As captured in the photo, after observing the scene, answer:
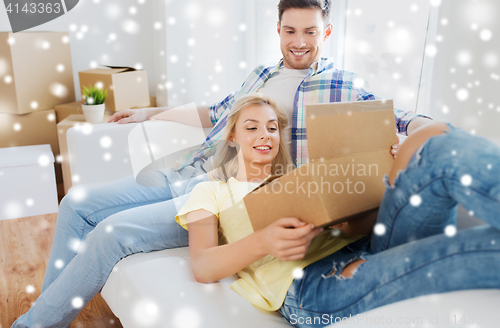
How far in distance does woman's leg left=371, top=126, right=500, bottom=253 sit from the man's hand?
50.3 inches

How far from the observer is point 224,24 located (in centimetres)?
245

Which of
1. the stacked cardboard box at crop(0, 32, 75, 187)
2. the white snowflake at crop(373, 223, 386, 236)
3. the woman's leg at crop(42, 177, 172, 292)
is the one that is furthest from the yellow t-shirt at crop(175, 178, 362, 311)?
the stacked cardboard box at crop(0, 32, 75, 187)

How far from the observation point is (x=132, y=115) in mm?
1826

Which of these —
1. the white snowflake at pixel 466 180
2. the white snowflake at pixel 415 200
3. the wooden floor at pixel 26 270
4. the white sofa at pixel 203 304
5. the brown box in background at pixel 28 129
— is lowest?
the wooden floor at pixel 26 270

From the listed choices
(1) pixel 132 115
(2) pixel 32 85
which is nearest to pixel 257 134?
(1) pixel 132 115

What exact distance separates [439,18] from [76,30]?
2.18 metres

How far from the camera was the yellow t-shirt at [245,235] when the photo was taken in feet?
2.89

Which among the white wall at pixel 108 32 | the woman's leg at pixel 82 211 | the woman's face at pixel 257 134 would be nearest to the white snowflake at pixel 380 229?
the woman's face at pixel 257 134

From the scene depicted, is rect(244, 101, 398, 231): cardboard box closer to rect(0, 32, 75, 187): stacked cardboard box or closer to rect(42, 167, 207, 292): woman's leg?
rect(42, 167, 207, 292): woman's leg

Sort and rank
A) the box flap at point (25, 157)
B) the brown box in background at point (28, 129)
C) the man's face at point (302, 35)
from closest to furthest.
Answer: the man's face at point (302, 35), the box flap at point (25, 157), the brown box in background at point (28, 129)

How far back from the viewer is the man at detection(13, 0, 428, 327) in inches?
43.9

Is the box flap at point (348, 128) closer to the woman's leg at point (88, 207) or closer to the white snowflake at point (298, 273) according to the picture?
the white snowflake at point (298, 273)

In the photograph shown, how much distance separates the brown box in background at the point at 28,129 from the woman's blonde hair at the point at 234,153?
64.5 inches

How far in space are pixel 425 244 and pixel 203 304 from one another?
46 cm
